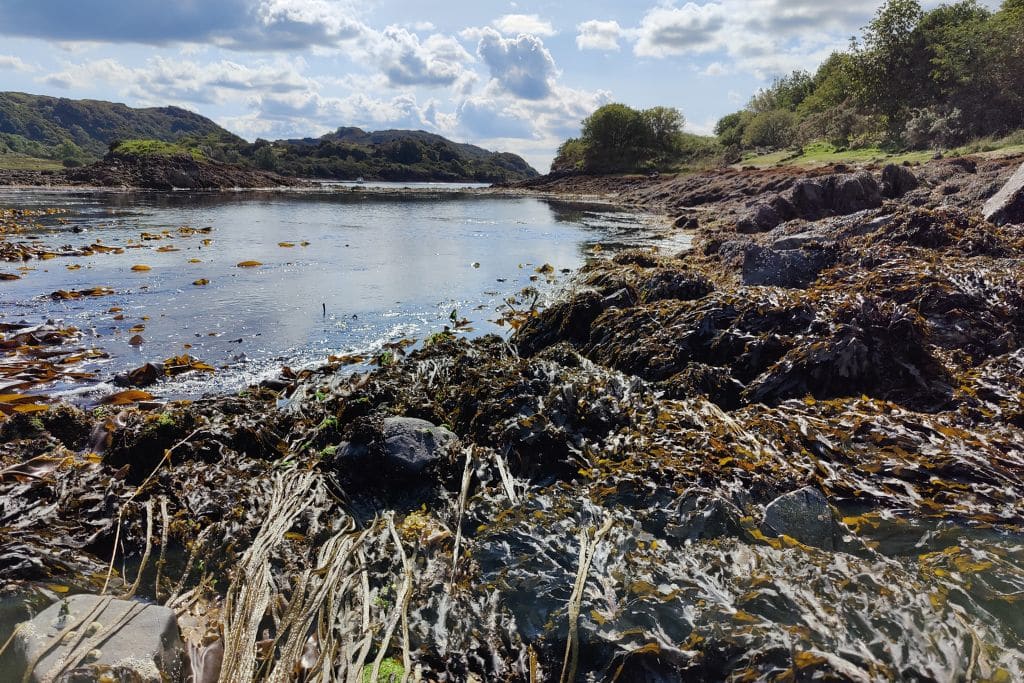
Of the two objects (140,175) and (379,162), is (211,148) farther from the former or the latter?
Result: (140,175)

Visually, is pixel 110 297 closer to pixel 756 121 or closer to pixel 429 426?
pixel 429 426

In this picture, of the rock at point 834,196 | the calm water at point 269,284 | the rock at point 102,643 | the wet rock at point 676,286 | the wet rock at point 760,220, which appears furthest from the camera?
the rock at point 834,196

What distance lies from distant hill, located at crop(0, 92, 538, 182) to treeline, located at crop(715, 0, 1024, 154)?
62.2 meters

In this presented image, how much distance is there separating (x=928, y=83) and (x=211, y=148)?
9377cm

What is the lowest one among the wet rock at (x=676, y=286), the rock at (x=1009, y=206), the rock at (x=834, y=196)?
the wet rock at (x=676, y=286)

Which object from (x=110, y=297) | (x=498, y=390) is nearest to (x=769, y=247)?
(x=498, y=390)

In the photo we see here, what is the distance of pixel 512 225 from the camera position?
2644 cm

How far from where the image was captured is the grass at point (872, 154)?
66.8 ft

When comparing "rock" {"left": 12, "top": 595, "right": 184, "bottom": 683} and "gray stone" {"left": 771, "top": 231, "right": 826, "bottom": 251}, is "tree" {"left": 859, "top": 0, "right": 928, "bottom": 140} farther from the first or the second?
"rock" {"left": 12, "top": 595, "right": 184, "bottom": 683}

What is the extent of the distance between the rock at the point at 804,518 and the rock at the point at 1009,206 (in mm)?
8471

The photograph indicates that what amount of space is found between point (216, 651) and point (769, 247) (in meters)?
8.16

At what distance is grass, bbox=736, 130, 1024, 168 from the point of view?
66.8ft

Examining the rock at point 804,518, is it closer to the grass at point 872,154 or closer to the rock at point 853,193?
the rock at point 853,193

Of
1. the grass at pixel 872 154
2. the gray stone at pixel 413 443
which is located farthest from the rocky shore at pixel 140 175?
the gray stone at pixel 413 443
